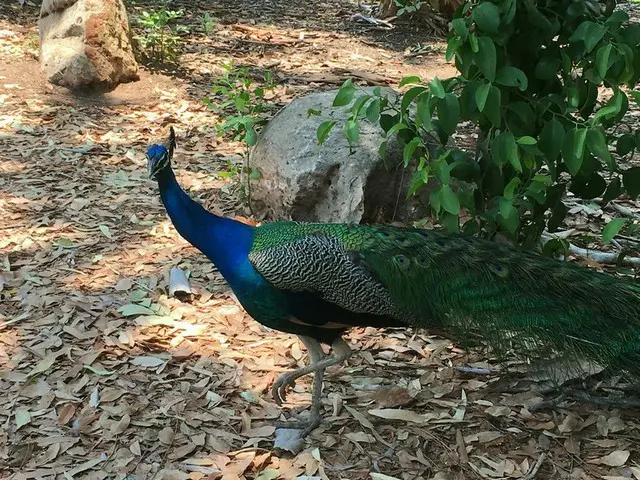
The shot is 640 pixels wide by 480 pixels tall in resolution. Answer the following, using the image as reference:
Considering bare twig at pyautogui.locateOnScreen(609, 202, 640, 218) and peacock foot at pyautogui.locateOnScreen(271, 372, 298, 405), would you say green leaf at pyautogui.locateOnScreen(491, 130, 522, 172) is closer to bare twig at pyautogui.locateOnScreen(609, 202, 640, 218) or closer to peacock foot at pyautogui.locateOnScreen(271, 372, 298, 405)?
peacock foot at pyautogui.locateOnScreen(271, 372, 298, 405)

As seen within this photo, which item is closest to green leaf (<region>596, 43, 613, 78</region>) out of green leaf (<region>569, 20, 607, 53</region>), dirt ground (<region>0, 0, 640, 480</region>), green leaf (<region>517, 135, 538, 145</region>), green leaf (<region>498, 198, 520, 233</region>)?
green leaf (<region>569, 20, 607, 53</region>)

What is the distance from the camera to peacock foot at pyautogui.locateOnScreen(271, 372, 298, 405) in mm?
2615

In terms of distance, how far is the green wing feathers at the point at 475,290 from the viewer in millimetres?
2264

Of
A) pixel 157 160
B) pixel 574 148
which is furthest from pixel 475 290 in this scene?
pixel 157 160

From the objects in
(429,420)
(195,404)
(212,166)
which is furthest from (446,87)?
(212,166)

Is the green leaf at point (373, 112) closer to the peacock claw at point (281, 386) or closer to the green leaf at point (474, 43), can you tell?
the green leaf at point (474, 43)

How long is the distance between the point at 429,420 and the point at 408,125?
1.10 metres

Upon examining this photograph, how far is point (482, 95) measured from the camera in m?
2.33

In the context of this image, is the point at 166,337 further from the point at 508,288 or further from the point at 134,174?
the point at 134,174

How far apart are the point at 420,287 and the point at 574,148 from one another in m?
0.68

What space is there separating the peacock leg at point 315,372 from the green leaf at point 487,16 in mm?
1174

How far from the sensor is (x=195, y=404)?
280 cm

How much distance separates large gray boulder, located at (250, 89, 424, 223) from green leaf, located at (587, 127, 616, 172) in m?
1.53

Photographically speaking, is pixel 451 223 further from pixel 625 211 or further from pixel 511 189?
pixel 625 211
